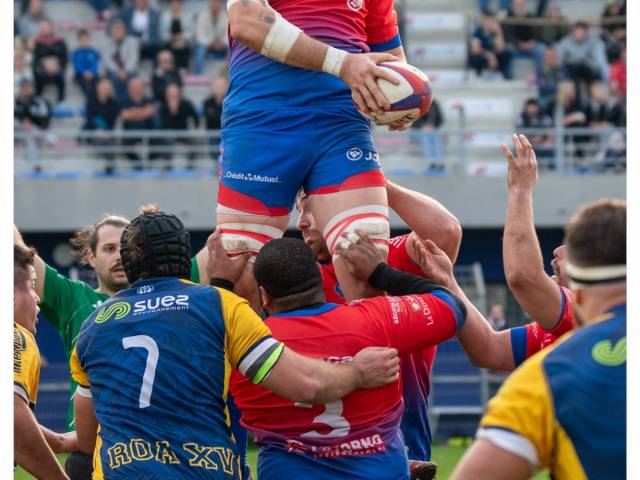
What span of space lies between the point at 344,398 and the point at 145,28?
16011 mm

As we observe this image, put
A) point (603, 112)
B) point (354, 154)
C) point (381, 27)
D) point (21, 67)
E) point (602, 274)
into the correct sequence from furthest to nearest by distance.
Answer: point (603, 112)
point (21, 67)
point (381, 27)
point (354, 154)
point (602, 274)

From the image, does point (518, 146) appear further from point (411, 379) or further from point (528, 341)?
point (411, 379)

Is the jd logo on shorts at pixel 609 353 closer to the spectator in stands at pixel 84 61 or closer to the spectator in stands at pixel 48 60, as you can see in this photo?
the spectator in stands at pixel 48 60

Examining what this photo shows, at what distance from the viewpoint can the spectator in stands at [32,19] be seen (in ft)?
65.3

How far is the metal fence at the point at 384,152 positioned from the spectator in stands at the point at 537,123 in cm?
3

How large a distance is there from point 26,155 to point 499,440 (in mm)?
15723

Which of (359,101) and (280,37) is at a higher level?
(280,37)

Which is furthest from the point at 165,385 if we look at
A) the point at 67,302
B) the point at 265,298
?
the point at 67,302

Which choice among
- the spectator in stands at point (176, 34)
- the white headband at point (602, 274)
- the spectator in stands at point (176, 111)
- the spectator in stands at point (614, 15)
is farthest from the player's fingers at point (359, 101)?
the spectator in stands at point (614, 15)

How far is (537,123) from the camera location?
18906mm

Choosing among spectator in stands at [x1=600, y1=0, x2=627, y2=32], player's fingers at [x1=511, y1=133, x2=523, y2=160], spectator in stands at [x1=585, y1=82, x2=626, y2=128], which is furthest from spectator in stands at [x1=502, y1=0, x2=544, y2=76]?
player's fingers at [x1=511, y1=133, x2=523, y2=160]

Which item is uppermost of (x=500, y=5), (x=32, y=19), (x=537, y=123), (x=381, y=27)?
(x=500, y=5)

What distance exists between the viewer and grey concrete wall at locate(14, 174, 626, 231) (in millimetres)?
17750
